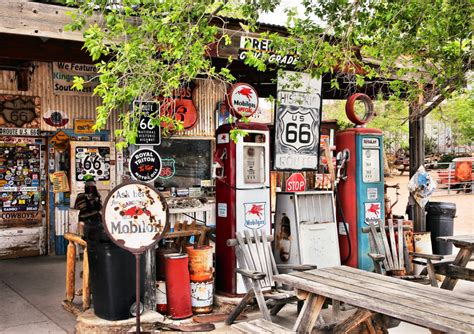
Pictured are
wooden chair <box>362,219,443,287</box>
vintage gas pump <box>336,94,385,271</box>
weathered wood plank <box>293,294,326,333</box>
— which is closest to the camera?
weathered wood plank <box>293,294,326,333</box>

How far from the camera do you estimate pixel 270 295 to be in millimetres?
5918

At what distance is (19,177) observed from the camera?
953cm

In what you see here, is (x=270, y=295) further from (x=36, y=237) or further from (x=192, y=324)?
(x=36, y=237)

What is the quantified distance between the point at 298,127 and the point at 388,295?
3.58m

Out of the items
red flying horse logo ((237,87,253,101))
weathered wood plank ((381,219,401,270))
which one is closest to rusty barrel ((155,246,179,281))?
red flying horse logo ((237,87,253,101))

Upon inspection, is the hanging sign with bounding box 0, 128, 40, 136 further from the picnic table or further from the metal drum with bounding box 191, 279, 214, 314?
the picnic table

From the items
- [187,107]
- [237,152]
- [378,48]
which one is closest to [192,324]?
[237,152]

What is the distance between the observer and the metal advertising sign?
717 cm

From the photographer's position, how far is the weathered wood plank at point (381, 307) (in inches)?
136

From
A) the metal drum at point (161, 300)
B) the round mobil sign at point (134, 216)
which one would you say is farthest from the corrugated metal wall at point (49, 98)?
the round mobil sign at point (134, 216)

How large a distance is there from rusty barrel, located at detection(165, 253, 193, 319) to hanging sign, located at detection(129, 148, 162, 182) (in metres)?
0.93

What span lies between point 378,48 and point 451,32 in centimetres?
88

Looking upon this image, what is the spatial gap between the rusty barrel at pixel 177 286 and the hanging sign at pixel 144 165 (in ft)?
3.04

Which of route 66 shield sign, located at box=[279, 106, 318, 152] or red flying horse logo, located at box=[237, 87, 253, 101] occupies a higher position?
red flying horse logo, located at box=[237, 87, 253, 101]
